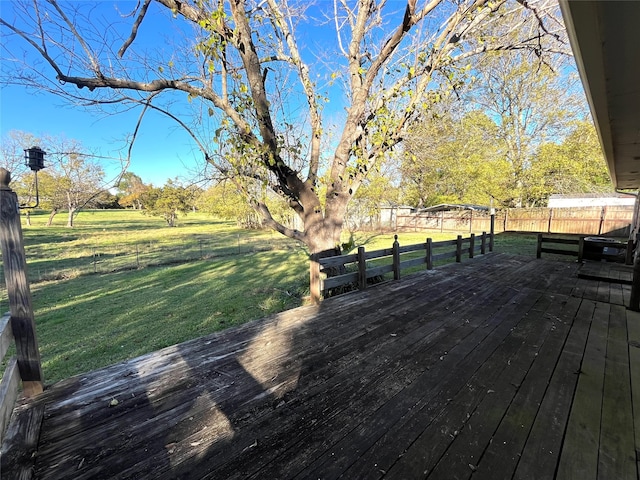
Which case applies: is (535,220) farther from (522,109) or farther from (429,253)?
(429,253)

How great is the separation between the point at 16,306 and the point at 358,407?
2578 millimetres

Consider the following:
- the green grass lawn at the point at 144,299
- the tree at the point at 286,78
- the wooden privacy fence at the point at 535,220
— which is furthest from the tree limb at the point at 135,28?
the wooden privacy fence at the point at 535,220

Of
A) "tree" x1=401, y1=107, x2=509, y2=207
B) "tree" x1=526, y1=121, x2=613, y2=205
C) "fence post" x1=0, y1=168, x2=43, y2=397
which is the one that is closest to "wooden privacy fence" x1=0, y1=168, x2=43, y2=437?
"fence post" x1=0, y1=168, x2=43, y2=397

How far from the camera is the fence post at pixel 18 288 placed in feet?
6.80

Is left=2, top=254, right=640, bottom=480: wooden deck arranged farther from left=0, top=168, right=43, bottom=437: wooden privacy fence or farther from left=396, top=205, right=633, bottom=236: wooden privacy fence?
left=396, top=205, right=633, bottom=236: wooden privacy fence

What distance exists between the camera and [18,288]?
6.93 ft

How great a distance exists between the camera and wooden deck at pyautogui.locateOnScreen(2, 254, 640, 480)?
158 cm

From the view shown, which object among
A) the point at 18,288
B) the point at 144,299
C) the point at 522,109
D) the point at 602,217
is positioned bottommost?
the point at 144,299

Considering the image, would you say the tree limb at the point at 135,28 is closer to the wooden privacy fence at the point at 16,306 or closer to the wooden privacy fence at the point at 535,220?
the wooden privacy fence at the point at 16,306

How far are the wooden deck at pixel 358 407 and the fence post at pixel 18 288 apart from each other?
239mm

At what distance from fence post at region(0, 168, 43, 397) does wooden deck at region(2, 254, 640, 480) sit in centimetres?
24

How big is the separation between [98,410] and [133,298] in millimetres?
5819

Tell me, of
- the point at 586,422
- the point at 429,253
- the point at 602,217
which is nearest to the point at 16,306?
the point at 586,422

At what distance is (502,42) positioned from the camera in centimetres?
544
